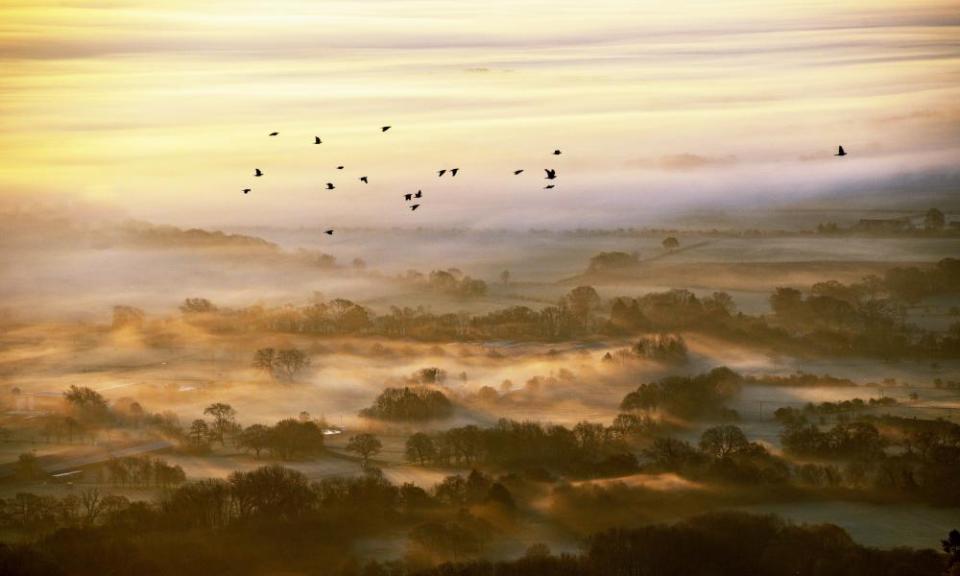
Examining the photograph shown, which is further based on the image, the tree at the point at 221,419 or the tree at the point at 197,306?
the tree at the point at 197,306

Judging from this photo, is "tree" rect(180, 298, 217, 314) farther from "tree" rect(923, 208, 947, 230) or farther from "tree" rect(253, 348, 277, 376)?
"tree" rect(923, 208, 947, 230)

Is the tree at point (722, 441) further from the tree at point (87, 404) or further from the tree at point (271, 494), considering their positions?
the tree at point (87, 404)

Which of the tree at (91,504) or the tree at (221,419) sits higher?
the tree at (221,419)

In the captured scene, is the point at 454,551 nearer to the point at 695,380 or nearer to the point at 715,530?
the point at 715,530

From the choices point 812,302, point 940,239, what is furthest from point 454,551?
point 940,239

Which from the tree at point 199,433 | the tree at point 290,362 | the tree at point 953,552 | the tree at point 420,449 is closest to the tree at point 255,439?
the tree at point 199,433
